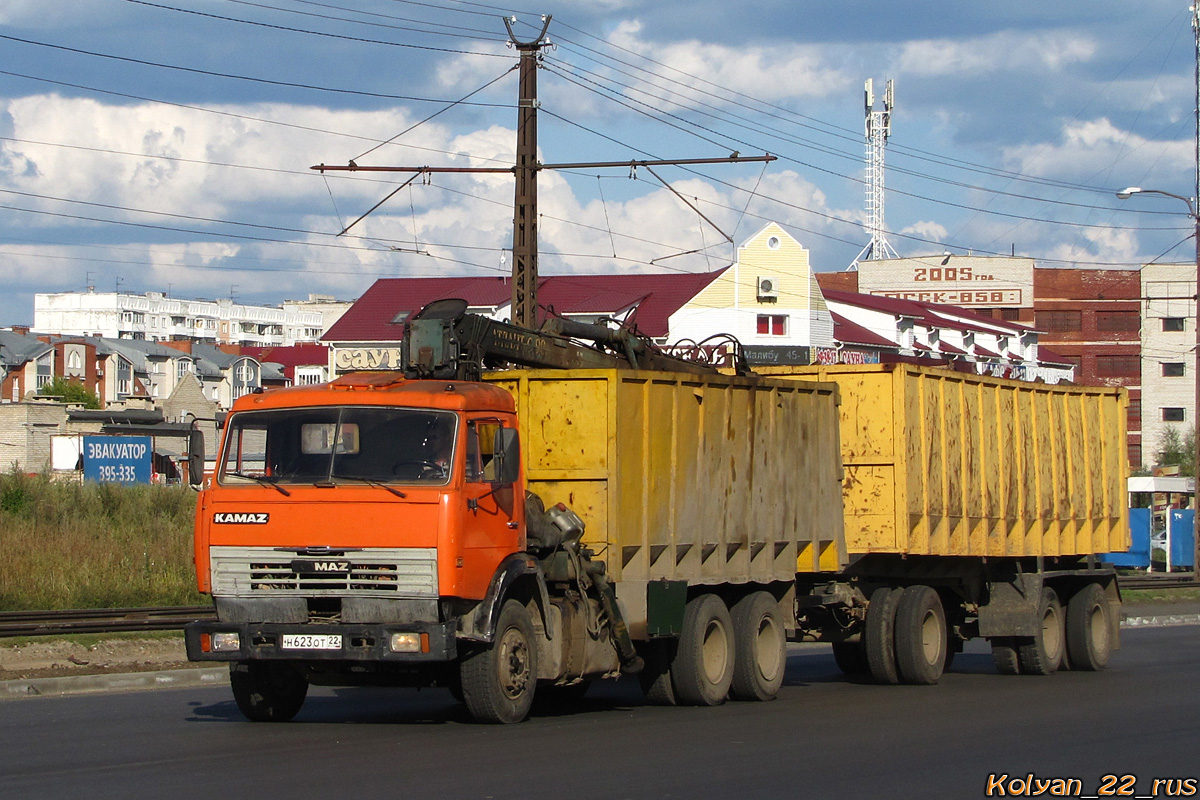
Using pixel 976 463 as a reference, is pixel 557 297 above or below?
above

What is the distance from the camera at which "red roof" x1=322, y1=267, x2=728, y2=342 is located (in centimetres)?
7181

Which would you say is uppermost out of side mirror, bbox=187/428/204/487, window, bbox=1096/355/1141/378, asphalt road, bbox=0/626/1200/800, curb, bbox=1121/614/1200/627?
window, bbox=1096/355/1141/378

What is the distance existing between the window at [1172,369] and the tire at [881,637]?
295ft

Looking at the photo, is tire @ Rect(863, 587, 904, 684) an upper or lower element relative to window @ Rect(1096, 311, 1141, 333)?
lower

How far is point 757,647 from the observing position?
14.5 metres

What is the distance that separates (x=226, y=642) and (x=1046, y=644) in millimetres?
10967

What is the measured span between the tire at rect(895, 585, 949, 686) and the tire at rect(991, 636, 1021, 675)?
1.52 meters

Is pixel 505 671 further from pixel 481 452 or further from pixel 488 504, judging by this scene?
pixel 481 452

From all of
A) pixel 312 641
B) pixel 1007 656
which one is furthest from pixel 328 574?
pixel 1007 656

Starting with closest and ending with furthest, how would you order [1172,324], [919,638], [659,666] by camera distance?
[659,666] < [919,638] < [1172,324]

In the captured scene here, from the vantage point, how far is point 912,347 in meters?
78.6

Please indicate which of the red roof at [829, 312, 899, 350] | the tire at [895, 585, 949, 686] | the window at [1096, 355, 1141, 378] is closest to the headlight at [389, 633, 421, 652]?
the tire at [895, 585, 949, 686]

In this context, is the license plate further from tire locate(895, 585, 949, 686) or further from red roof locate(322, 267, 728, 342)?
red roof locate(322, 267, 728, 342)

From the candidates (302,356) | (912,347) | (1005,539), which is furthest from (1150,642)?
(302,356)
